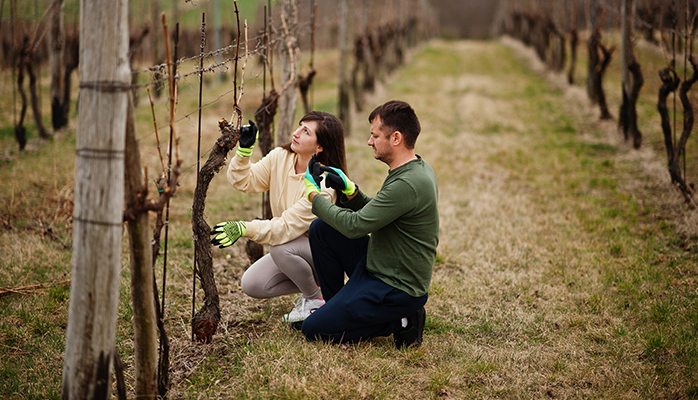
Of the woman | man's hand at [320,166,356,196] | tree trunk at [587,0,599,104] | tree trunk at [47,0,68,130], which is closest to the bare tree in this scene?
tree trunk at [47,0,68,130]

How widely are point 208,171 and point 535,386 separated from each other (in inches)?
86.4

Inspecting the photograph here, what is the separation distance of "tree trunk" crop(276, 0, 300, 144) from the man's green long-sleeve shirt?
2363 millimetres

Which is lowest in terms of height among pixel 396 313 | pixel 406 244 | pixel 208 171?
pixel 396 313

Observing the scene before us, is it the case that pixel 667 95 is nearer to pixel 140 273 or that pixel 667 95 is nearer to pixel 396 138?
pixel 396 138

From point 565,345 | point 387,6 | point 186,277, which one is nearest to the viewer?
point 565,345

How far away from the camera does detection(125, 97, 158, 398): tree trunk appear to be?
210 cm

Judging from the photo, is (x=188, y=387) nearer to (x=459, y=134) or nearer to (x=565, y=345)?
(x=565, y=345)

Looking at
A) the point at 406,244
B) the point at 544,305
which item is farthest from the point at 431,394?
the point at 544,305

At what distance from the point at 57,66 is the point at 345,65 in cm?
540

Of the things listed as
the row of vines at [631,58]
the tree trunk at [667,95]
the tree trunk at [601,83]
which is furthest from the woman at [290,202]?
the tree trunk at [601,83]

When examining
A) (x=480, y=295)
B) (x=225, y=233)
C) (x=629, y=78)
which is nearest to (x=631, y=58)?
(x=629, y=78)

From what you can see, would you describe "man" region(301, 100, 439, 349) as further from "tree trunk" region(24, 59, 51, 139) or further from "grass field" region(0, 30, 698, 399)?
"tree trunk" region(24, 59, 51, 139)

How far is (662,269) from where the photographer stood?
433 centimetres

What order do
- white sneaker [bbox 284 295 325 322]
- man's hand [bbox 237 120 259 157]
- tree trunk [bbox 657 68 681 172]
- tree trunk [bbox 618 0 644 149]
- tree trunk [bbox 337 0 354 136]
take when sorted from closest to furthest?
man's hand [bbox 237 120 259 157] < white sneaker [bbox 284 295 325 322] < tree trunk [bbox 657 68 681 172] < tree trunk [bbox 618 0 644 149] < tree trunk [bbox 337 0 354 136]
